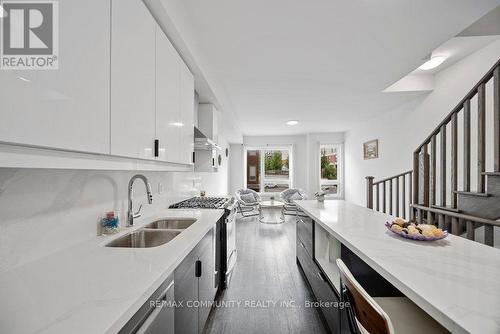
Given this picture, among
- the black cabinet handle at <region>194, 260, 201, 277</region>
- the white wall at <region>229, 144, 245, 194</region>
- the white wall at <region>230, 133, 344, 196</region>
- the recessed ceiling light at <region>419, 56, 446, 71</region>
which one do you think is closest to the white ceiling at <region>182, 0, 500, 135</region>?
the recessed ceiling light at <region>419, 56, 446, 71</region>

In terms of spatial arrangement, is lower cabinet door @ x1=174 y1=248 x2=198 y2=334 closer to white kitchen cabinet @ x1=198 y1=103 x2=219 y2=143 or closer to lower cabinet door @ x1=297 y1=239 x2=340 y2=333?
lower cabinet door @ x1=297 y1=239 x2=340 y2=333

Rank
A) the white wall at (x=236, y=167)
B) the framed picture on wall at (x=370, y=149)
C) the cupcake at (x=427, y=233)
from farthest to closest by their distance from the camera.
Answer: the white wall at (x=236, y=167), the framed picture on wall at (x=370, y=149), the cupcake at (x=427, y=233)

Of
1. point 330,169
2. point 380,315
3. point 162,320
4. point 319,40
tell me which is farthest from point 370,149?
point 162,320

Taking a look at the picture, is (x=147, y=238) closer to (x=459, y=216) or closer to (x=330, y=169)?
(x=459, y=216)

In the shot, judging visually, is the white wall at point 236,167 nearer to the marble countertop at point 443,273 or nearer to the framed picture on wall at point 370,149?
the framed picture on wall at point 370,149

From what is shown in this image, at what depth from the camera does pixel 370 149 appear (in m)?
5.47

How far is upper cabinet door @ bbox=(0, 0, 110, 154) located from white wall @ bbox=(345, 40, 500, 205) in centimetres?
402

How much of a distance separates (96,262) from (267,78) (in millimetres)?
2705

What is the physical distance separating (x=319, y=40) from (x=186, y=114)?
1470 mm

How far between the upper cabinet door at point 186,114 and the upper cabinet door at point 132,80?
0.57 metres

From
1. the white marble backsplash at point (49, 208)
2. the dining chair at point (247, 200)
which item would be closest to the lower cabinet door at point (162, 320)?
the white marble backsplash at point (49, 208)

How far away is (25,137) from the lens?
627mm

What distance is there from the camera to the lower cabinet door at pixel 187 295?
1142 millimetres

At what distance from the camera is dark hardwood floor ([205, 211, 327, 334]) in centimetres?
186
